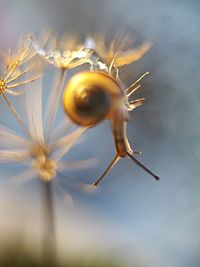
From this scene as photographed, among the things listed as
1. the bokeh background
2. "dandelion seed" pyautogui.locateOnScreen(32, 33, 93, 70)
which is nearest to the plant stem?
"dandelion seed" pyautogui.locateOnScreen(32, 33, 93, 70)

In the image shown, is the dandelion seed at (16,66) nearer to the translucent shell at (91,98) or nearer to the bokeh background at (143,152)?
the translucent shell at (91,98)

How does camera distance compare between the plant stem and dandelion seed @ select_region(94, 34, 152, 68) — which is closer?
the plant stem

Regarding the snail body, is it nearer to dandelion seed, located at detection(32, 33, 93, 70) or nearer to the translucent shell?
the translucent shell

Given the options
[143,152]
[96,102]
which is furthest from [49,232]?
[143,152]

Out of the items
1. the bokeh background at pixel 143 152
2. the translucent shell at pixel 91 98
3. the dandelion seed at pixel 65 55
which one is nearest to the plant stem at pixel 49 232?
the translucent shell at pixel 91 98

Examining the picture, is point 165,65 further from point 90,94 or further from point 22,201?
point 90,94

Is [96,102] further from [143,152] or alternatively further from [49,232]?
[143,152]
